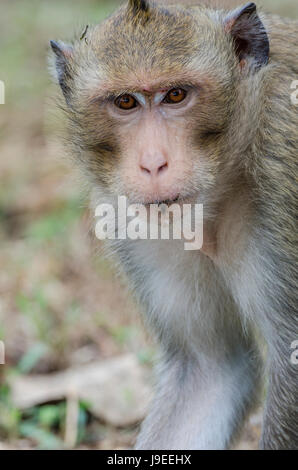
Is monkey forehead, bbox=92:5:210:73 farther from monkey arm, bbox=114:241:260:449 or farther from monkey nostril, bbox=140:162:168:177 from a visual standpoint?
monkey arm, bbox=114:241:260:449

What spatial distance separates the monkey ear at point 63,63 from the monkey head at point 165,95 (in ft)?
0.44

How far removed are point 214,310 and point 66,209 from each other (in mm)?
3742

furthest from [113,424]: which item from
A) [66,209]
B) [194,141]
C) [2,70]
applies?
[2,70]

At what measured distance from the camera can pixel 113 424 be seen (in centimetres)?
581

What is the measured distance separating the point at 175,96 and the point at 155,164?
40 centimetres

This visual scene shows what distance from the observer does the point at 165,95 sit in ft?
13.3

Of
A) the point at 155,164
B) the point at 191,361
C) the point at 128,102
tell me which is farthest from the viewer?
the point at 191,361

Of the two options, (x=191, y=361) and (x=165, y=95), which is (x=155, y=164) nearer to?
(x=165, y=95)

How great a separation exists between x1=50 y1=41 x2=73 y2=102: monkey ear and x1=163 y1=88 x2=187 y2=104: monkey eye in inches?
26.8

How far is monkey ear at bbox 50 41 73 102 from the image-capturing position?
452 centimetres
